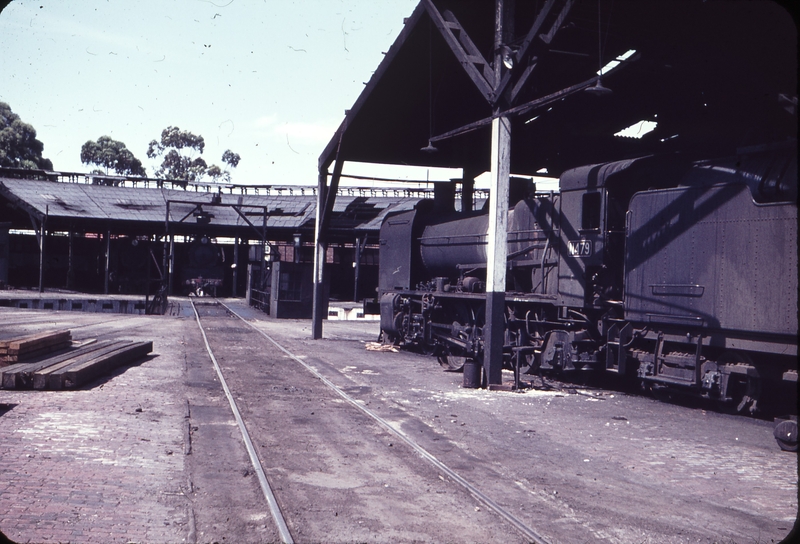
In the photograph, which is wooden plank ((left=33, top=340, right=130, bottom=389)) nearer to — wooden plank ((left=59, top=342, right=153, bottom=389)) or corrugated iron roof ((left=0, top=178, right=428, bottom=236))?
wooden plank ((left=59, top=342, right=153, bottom=389))

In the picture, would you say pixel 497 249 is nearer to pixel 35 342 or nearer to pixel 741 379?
pixel 741 379

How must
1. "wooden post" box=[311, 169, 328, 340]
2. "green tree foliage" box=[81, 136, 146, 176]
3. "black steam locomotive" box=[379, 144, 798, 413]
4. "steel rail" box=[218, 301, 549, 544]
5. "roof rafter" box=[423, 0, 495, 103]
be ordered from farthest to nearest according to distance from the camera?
"green tree foliage" box=[81, 136, 146, 176] < "wooden post" box=[311, 169, 328, 340] < "roof rafter" box=[423, 0, 495, 103] < "black steam locomotive" box=[379, 144, 798, 413] < "steel rail" box=[218, 301, 549, 544]

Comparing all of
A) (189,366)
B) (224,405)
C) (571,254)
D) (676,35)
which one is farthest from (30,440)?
Answer: (676,35)

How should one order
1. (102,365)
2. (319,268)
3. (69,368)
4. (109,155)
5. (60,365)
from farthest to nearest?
(109,155) → (319,268) → (102,365) → (60,365) → (69,368)

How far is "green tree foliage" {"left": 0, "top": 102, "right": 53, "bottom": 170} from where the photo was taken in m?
61.8

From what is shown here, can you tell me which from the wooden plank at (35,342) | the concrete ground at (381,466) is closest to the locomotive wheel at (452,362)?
the concrete ground at (381,466)

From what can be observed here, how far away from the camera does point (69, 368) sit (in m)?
10.2

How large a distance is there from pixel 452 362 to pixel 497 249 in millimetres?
3718

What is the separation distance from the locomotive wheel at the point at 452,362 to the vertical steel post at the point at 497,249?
7.38ft

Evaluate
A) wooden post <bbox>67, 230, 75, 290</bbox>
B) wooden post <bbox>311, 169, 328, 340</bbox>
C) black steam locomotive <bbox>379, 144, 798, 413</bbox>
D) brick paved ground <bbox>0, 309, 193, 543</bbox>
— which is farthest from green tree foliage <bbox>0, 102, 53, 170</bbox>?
brick paved ground <bbox>0, 309, 193, 543</bbox>

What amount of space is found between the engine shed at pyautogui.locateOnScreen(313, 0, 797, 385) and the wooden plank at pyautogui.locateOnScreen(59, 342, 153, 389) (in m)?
6.51

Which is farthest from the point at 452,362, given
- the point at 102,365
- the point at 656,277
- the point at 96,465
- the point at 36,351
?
the point at 96,465

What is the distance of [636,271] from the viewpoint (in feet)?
33.8

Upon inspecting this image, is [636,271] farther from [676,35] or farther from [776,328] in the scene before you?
[676,35]
